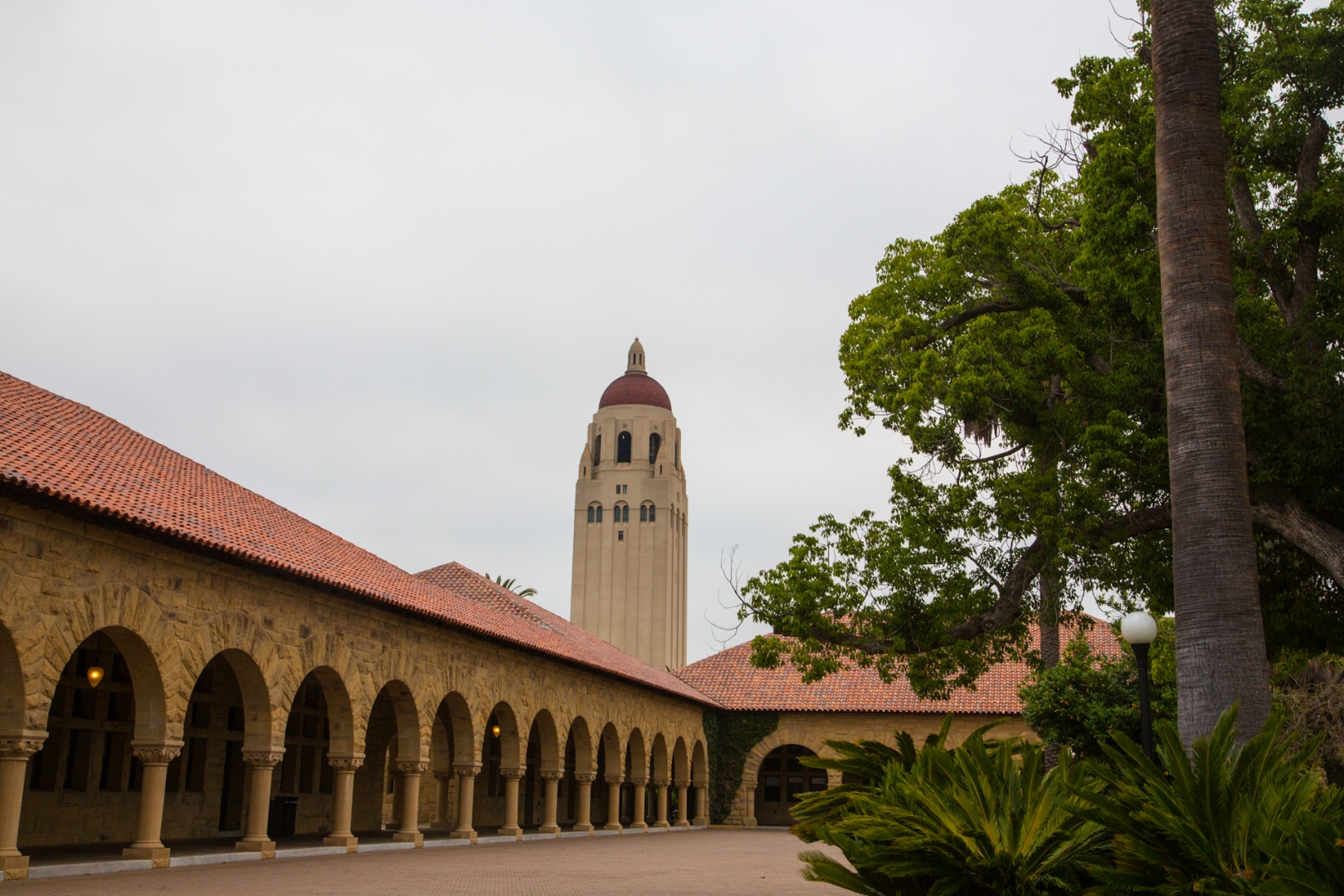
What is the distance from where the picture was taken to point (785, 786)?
42.3 m

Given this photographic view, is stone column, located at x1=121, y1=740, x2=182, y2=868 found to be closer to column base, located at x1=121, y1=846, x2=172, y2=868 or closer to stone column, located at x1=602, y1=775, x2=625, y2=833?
column base, located at x1=121, y1=846, x2=172, y2=868

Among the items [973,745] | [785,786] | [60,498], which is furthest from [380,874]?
[785,786]

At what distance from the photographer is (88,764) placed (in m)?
17.9

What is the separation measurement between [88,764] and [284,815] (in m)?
5.04

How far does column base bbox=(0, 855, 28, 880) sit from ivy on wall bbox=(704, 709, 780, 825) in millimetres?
29689

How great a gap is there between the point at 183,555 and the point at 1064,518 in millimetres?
11679

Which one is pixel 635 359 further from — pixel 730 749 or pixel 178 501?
pixel 178 501

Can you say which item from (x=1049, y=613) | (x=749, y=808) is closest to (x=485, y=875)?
(x=1049, y=613)

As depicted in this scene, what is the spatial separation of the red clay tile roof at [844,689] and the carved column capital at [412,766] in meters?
17.7

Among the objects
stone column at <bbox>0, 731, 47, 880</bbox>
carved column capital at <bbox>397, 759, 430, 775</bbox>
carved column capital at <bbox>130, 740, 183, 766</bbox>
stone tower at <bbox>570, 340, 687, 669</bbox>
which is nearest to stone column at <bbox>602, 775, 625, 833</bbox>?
carved column capital at <bbox>397, 759, 430, 775</bbox>

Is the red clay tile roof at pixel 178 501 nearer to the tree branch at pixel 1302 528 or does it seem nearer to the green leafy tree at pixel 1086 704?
the green leafy tree at pixel 1086 704

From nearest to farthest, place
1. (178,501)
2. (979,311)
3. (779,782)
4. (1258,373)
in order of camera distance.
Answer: (1258,373)
(178,501)
(979,311)
(779,782)

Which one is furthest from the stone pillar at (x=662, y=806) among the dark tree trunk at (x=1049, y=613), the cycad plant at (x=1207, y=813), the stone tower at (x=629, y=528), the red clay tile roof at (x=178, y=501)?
the stone tower at (x=629, y=528)

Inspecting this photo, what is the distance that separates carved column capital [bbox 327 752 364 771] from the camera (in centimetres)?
1953
